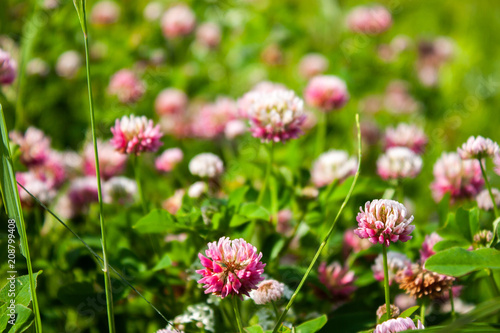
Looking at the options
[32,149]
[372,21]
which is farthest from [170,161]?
[372,21]

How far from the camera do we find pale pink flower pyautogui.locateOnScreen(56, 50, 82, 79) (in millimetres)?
1868

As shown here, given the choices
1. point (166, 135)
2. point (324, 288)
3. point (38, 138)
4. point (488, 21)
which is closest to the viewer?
point (324, 288)

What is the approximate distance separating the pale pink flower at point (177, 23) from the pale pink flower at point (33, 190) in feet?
3.41

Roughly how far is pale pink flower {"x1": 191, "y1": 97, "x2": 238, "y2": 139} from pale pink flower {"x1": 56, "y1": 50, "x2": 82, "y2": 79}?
1.79 ft

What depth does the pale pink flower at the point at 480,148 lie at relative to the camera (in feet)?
2.83

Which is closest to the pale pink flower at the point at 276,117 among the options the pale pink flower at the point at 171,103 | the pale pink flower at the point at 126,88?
the pale pink flower at the point at 126,88

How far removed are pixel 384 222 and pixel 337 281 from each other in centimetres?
30

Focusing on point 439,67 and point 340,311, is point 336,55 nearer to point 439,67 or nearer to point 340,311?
point 439,67

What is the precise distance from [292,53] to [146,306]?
1.69m

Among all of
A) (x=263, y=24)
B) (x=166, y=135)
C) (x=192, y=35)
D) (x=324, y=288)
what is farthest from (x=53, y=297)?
(x=263, y=24)

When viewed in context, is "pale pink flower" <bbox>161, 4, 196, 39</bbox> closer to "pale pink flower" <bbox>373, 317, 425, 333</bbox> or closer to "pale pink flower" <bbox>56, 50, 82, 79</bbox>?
"pale pink flower" <bbox>56, 50, 82, 79</bbox>

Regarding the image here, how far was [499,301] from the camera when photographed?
55 centimetres

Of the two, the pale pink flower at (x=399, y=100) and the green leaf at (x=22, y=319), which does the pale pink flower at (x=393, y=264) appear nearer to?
the green leaf at (x=22, y=319)

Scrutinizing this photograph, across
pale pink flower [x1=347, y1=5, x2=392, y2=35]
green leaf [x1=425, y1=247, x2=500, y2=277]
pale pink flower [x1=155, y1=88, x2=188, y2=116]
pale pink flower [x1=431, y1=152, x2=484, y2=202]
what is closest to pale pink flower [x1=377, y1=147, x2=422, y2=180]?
pale pink flower [x1=431, y1=152, x2=484, y2=202]
